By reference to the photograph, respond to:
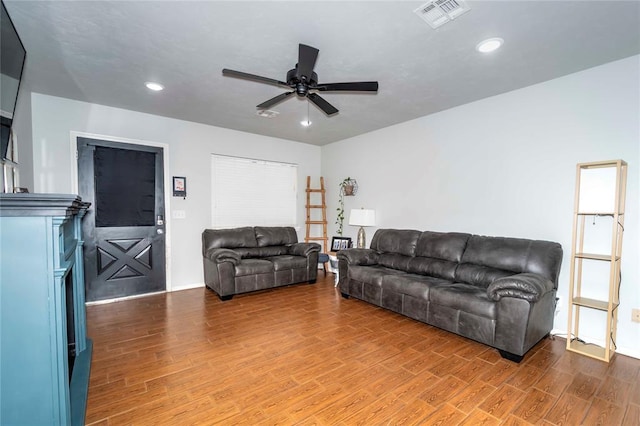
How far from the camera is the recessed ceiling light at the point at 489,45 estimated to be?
7.85ft

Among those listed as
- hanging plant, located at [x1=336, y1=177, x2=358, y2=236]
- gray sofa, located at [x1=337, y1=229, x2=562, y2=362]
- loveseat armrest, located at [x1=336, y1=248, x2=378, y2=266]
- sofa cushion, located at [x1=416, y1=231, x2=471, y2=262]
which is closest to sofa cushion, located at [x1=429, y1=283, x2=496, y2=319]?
gray sofa, located at [x1=337, y1=229, x2=562, y2=362]

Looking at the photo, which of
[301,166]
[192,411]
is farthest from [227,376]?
[301,166]

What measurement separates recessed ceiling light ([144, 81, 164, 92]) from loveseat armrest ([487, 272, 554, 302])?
13.4 ft

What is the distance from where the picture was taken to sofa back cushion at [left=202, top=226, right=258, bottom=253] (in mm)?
4672

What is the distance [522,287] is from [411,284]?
1.10 meters

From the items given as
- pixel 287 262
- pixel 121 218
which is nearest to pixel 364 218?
pixel 287 262

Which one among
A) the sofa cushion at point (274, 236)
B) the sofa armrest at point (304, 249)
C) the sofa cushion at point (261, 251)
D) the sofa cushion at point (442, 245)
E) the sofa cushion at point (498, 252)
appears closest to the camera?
the sofa cushion at point (498, 252)

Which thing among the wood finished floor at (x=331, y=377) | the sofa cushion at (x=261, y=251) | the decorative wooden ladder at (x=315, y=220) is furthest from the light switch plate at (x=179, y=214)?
the decorative wooden ladder at (x=315, y=220)

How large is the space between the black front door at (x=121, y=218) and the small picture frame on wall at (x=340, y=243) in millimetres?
3051

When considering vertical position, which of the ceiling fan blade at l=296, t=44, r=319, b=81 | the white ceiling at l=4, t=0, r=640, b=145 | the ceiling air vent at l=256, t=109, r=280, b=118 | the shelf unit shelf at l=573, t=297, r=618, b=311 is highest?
the white ceiling at l=4, t=0, r=640, b=145

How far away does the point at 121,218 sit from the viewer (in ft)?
13.8

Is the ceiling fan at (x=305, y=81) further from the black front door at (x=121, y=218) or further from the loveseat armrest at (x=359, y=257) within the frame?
the black front door at (x=121, y=218)

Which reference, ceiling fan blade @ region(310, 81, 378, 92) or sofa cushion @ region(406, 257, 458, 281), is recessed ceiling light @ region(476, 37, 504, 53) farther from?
sofa cushion @ region(406, 257, 458, 281)

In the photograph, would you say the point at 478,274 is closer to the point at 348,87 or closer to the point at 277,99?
the point at 348,87
